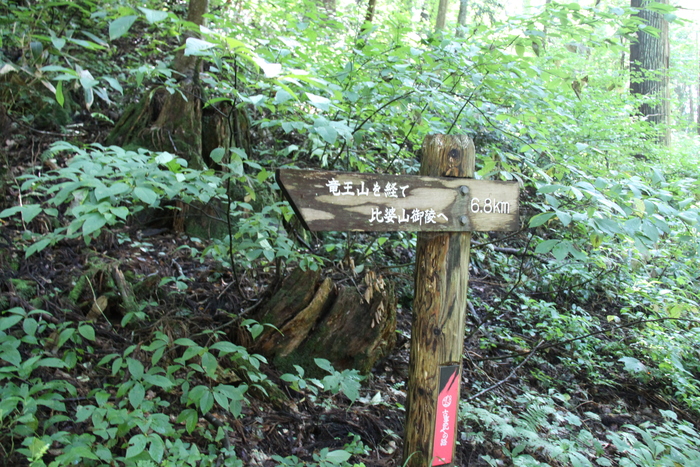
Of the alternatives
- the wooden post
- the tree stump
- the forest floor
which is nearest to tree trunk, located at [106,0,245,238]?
the forest floor

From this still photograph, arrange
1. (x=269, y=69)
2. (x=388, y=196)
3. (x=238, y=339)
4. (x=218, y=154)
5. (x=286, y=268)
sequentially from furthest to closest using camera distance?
(x=286, y=268) < (x=238, y=339) < (x=218, y=154) < (x=388, y=196) < (x=269, y=69)

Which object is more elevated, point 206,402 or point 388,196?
point 388,196

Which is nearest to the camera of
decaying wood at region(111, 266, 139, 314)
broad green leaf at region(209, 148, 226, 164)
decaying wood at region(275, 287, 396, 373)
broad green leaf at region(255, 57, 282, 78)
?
broad green leaf at region(255, 57, 282, 78)

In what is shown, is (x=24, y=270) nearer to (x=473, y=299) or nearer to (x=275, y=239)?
(x=275, y=239)

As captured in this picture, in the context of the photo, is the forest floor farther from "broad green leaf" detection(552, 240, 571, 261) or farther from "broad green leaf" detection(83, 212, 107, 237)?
"broad green leaf" detection(552, 240, 571, 261)

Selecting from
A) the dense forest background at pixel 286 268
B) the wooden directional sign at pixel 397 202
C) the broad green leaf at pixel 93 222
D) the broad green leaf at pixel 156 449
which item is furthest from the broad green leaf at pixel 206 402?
the wooden directional sign at pixel 397 202

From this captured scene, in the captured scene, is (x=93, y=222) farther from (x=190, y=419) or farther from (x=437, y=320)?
(x=437, y=320)

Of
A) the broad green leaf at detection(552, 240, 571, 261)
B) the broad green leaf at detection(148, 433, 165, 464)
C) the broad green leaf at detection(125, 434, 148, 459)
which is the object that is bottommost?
the broad green leaf at detection(148, 433, 165, 464)

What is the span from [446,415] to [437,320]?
1.53 ft

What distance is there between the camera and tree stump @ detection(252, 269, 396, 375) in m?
3.25

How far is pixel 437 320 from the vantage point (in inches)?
84.7

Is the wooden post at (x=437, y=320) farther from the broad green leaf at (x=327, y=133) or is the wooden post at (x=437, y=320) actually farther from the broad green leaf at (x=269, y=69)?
the broad green leaf at (x=269, y=69)

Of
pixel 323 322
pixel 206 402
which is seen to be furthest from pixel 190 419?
pixel 323 322

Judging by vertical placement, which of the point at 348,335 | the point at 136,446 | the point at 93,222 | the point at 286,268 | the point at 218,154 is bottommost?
the point at 136,446
